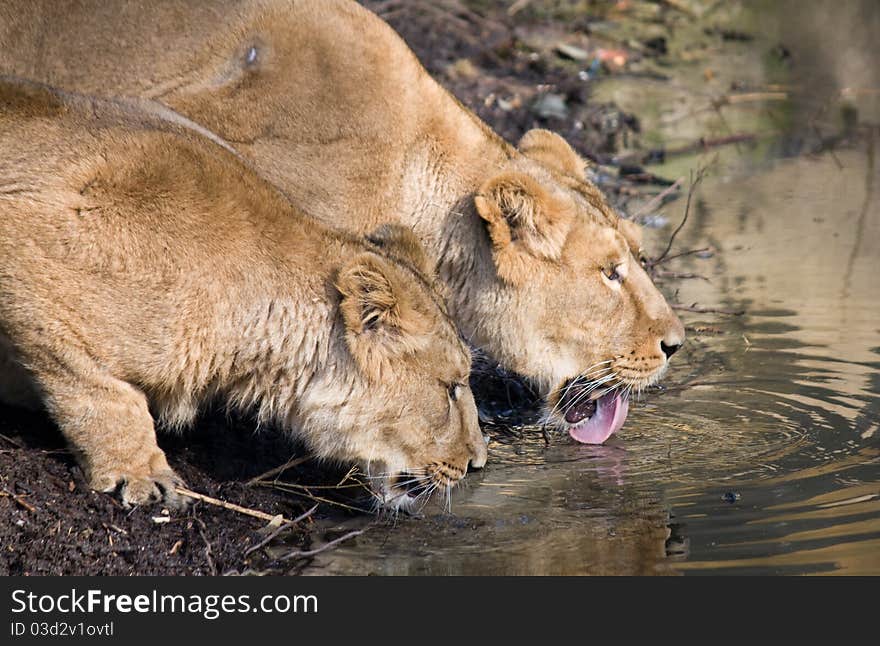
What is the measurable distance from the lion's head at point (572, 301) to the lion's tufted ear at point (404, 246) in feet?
1.73

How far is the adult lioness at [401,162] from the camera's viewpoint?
7.26 metres

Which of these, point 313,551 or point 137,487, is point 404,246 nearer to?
point 313,551

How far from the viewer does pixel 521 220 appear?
7.10m

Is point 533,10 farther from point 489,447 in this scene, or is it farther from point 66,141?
point 66,141

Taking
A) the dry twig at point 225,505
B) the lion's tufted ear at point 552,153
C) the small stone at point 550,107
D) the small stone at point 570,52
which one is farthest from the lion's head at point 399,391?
the small stone at point 570,52

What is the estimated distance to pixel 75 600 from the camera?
17.5ft

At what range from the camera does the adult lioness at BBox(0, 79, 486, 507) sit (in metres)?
5.89

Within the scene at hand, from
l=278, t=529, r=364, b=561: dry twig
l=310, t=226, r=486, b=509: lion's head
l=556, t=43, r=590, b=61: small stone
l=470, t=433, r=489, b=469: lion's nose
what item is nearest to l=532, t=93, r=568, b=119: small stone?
l=556, t=43, r=590, b=61: small stone

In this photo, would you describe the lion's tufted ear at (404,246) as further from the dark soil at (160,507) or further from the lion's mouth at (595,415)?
the lion's mouth at (595,415)

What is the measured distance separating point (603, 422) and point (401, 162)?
180cm

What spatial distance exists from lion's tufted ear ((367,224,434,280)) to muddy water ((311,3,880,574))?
115 cm

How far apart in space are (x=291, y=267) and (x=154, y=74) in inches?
83.8

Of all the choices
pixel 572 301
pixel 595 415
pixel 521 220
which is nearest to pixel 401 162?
pixel 521 220

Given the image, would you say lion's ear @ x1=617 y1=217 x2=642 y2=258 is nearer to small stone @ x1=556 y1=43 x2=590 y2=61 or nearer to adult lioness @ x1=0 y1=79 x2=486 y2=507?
adult lioness @ x1=0 y1=79 x2=486 y2=507
